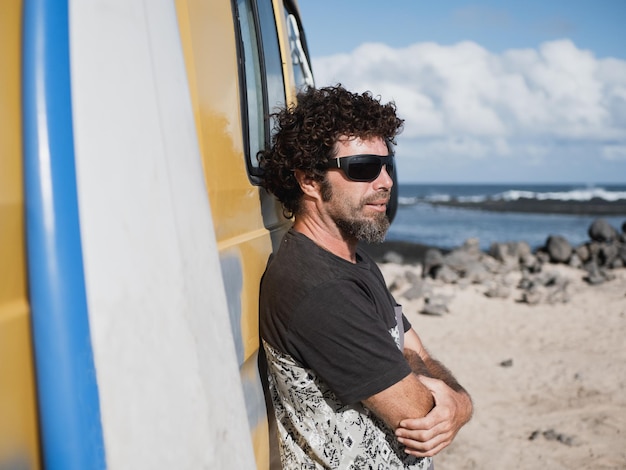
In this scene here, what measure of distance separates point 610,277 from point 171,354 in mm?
12441

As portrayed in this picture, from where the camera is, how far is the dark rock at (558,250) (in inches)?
619

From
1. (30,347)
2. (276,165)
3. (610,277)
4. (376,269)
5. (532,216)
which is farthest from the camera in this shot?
(532,216)

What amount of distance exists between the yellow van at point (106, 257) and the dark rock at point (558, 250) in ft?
51.4

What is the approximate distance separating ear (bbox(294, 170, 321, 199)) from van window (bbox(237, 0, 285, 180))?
0.54 feet

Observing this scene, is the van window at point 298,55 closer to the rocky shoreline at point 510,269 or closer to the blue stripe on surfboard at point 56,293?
the blue stripe on surfboard at point 56,293

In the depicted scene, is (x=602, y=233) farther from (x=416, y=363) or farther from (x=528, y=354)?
(x=416, y=363)

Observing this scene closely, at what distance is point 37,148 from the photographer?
37.9 inches

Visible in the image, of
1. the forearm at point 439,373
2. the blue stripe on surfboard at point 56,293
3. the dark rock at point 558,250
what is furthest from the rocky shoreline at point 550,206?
the blue stripe on surfboard at point 56,293

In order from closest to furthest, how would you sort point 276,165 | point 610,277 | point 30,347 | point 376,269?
point 30,347
point 276,165
point 376,269
point 610,277

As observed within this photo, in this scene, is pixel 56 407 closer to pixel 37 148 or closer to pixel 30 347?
pixel 30 347

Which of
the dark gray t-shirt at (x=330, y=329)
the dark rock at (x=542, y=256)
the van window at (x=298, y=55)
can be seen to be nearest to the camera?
the dark gray t-shirt at (x=330, y=329)

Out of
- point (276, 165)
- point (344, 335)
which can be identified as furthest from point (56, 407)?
point (276, 165)

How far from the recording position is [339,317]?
6.52 feet

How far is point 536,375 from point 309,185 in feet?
16.0
